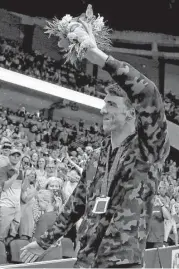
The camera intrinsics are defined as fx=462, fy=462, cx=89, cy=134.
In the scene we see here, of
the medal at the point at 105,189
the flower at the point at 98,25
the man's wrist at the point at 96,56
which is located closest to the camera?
the man's wrist at the point at 96,56

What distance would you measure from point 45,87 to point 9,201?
25.6 ft

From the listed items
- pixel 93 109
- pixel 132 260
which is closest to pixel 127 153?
pixel 132 260

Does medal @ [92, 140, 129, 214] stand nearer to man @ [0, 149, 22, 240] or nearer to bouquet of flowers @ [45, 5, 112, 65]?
bouquet of flowers @ [45, 5, 112, 65]

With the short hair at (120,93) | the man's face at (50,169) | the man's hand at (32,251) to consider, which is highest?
the man's face at (50,169)

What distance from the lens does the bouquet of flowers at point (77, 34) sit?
5.53 feet

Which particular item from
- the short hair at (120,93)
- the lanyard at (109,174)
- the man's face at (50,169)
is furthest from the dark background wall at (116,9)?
the lanyard at (109,174)

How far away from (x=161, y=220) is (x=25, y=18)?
39.2 feet

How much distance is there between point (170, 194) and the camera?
9141 millimetres

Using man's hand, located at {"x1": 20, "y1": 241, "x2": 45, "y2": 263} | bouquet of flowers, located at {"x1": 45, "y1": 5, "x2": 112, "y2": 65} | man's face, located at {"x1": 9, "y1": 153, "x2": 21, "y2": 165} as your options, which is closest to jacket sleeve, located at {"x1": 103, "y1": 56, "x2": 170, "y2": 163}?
bouquet of flowers, located at {"x1": 45, "y1": 5, "x2": 112, "y2": 65}

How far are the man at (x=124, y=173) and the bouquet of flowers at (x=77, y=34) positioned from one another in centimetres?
3

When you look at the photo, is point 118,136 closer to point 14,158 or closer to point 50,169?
point 14,158

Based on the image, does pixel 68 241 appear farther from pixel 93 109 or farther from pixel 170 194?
pixel 93 109

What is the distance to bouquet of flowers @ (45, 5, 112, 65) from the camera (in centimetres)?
168

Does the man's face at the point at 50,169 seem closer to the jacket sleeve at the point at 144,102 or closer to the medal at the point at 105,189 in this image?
the medal at the point at 105,189
